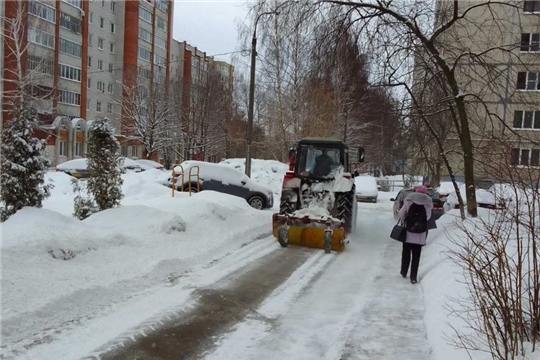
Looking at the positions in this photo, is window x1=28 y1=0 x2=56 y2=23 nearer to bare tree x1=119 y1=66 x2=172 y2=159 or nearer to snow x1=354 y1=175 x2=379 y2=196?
bare tree x1=119 y1=66 x2=172 y2=159

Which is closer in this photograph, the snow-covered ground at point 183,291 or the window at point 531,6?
the snow-covered ground at point 183,291

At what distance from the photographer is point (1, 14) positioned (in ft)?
108

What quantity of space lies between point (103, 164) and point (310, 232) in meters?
4.42

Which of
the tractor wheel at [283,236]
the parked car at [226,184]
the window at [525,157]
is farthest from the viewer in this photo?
the parked car at [226,184]

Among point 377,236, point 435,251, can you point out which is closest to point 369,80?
point 377,236

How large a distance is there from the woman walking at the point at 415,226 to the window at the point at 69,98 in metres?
44.2

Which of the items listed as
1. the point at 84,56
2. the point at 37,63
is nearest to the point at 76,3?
the point at 84,56

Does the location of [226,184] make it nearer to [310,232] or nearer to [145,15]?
[310,232]

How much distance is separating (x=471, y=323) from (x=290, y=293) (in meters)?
2.49

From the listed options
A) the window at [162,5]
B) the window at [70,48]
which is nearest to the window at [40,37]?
the window at [70,48]

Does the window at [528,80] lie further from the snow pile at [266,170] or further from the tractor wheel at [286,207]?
the snow pile at [266,170]

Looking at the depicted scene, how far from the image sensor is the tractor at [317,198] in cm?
979

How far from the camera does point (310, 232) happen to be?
388 inches

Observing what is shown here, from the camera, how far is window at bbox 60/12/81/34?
151ft
